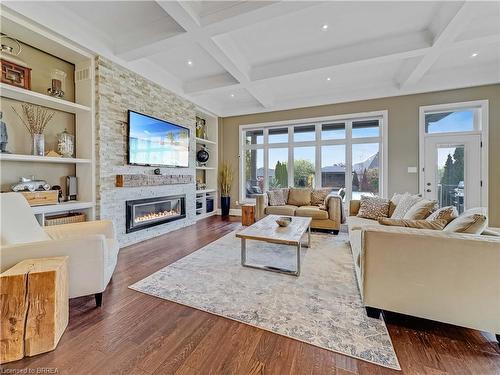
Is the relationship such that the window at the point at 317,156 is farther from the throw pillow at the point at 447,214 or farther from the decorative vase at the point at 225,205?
the throw pillow at the point at 447,214

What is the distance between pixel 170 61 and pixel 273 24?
1.91m

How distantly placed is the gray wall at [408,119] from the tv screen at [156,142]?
246cm

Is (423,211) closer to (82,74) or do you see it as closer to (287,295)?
(287,295)

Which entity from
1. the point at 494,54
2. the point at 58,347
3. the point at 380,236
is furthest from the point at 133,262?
the point at 494,54

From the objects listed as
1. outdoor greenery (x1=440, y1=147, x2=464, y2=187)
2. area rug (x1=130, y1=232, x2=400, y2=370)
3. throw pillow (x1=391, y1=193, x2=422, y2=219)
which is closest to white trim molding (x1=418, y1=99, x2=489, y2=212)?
outdoor greenery (x1=440, y1=147, x2=464, y2=187)

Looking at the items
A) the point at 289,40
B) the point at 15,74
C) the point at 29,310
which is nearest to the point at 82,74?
the point at 15,74

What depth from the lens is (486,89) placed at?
13.5 feet

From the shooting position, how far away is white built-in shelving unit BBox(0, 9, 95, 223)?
8.30 feet

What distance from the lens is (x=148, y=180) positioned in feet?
12.8

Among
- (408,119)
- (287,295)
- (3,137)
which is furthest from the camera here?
(408,119)

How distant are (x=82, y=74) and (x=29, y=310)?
320cm

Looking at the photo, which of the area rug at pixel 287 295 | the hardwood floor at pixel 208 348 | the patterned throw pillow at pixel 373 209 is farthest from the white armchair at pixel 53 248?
the patterned throw pillow at pixel 373 209

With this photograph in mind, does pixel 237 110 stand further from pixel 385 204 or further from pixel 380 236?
pixel 380 236

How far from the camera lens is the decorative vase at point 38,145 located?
2.71 meters
